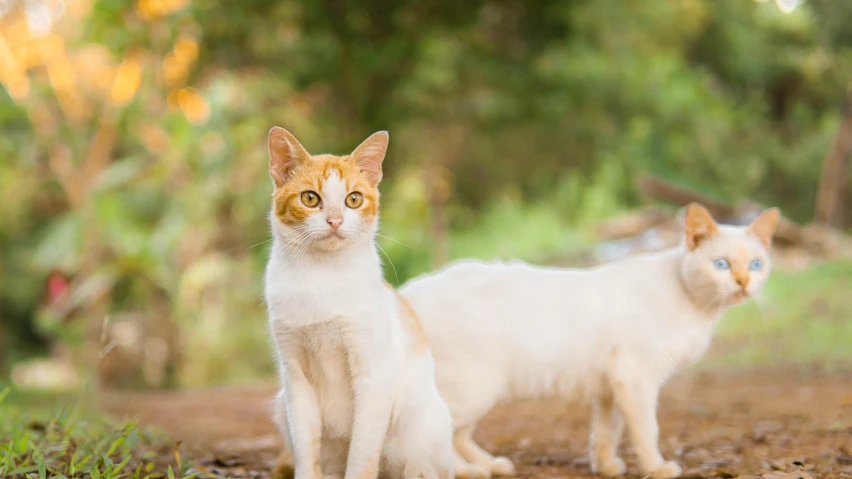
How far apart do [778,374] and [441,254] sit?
454 cm

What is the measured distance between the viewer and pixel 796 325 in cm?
849

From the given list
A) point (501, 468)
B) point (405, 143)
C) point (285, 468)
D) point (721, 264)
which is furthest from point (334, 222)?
point (405, 143)

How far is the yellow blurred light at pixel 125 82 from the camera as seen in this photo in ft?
34.2

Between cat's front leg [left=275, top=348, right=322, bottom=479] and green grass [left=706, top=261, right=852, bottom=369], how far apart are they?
6.06m

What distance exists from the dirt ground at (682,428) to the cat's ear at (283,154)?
118cm

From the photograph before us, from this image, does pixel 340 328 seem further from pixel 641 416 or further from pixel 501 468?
pixel 641 416

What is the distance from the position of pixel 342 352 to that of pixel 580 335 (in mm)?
1015

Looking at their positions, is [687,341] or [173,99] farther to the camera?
[173,99]

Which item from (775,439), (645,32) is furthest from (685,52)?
(775,439)

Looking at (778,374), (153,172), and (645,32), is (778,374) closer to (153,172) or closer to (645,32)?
(645,32)

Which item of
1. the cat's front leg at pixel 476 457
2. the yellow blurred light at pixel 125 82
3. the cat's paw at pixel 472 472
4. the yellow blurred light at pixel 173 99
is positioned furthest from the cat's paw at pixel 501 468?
the yellow blurred light at pixel 125 82

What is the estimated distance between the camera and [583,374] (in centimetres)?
292

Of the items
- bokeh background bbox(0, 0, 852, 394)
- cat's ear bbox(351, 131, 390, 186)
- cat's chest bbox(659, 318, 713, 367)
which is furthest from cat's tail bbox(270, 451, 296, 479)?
bokeh background bbox(0, 0, 852, 394)

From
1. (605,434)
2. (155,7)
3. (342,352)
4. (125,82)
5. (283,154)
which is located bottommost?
(605,434)
